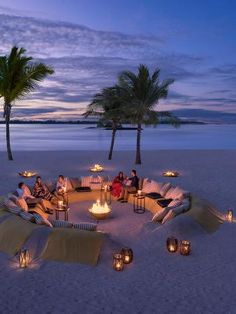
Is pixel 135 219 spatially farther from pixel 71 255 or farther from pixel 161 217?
Answer: pixel 71 255

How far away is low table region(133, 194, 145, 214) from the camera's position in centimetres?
1457

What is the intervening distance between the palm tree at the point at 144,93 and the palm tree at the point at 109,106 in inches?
32.0

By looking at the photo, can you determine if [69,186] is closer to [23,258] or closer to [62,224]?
[62,224]

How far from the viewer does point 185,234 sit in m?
11.4

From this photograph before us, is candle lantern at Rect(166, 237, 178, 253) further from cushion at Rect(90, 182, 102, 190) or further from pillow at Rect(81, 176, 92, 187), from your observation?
pillow at Rect(81, 176, 92, 187)

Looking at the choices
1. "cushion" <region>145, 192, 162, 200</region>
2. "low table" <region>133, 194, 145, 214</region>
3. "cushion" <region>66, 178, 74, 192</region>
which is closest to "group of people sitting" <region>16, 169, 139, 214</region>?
"cushion" <region>66, 178, 74, 192</region>

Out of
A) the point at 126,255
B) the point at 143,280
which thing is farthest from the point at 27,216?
the point at 143,280

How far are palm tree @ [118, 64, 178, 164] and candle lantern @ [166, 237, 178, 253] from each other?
59.3 ft

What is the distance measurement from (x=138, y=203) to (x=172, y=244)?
5.29 m

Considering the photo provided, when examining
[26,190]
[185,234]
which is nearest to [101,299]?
[185,234]

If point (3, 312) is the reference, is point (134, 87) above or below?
above

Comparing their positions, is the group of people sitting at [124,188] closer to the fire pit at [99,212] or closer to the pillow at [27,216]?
the fire pit at [99,212]

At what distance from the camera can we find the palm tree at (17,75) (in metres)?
27.2

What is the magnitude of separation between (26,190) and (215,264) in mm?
7863
